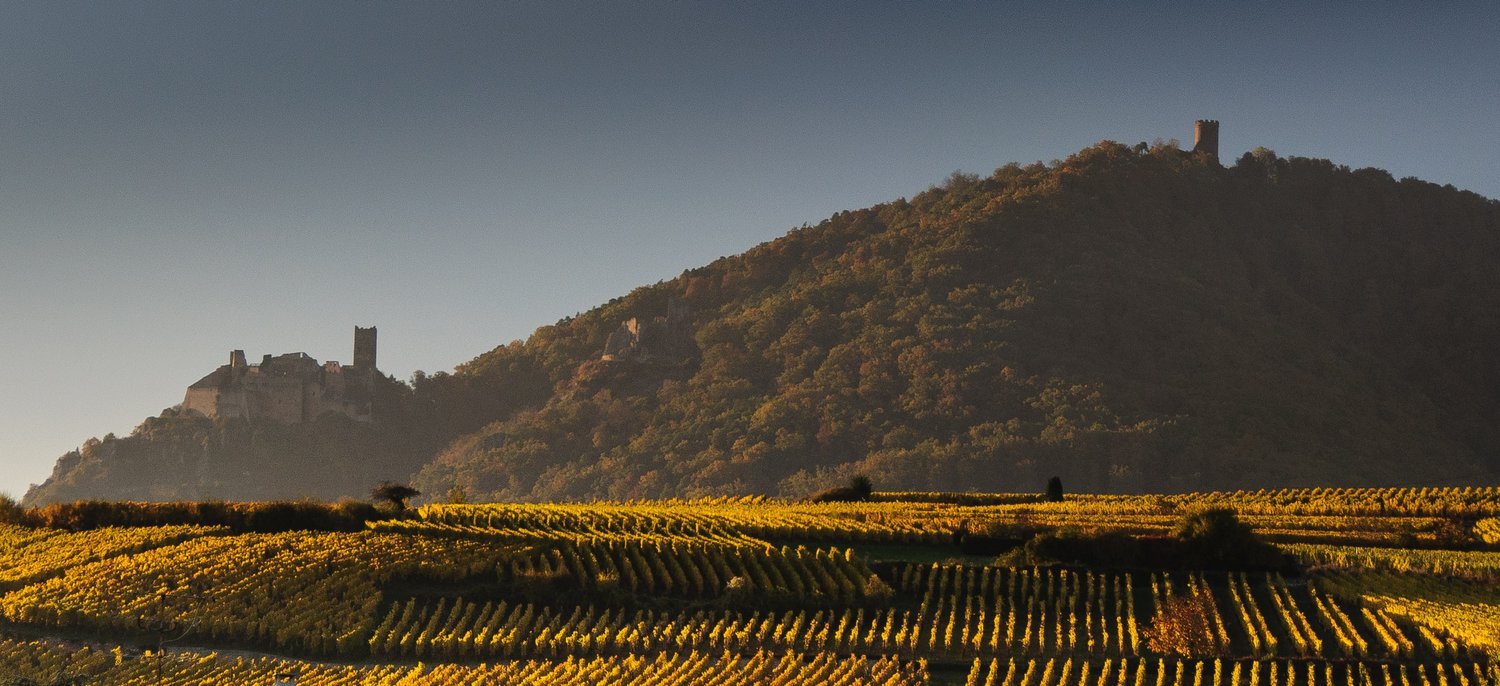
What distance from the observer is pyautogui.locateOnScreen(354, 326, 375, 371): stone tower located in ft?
477

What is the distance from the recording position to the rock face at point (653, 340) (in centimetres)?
13888

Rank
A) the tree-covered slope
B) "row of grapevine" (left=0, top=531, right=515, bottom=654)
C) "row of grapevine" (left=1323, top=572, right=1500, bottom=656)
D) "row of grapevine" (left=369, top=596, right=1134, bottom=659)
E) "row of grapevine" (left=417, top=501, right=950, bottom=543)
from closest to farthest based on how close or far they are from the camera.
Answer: "row of grapevine" (left=1323, top=572, right=1500, bottom=656) < "row of grapevine" (left=369, top=596, right=1134, bottom=659) < "row of grapevine" (left=0, top=531, right=515, bottom=654) < "row of grapevine" (left=417, top=501, right=950, bottom=543) < the tree-covered slope

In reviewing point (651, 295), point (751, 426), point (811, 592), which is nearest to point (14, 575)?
point (811, 592)

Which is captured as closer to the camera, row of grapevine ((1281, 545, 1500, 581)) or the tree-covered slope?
row of grapevine ((1281, 545, 1500, 581))

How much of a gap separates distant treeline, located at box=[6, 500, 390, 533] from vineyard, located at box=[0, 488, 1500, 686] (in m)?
1.22

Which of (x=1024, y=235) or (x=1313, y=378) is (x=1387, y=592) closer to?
(x=1313, y=378)

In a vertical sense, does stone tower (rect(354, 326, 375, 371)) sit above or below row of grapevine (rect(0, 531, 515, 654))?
above

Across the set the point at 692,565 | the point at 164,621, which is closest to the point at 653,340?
the point at 692,565

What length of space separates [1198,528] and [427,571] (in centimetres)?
1986

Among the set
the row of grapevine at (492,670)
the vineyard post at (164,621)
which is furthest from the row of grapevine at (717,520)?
the row of grapevine at (492,670)

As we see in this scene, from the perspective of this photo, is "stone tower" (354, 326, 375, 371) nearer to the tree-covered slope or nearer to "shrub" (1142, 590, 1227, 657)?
the tree-covered slope

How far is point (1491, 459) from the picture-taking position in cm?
11344

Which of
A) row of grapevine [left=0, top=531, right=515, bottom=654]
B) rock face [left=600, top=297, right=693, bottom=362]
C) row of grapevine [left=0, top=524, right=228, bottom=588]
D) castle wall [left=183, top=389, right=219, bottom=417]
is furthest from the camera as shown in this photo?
castle wall [left=183, top=389, right=219, bottom=417]

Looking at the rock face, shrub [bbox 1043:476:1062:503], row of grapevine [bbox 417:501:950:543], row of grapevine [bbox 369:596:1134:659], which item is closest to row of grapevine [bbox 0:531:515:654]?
row of grapevine [bbox 369:596:1134:659]
